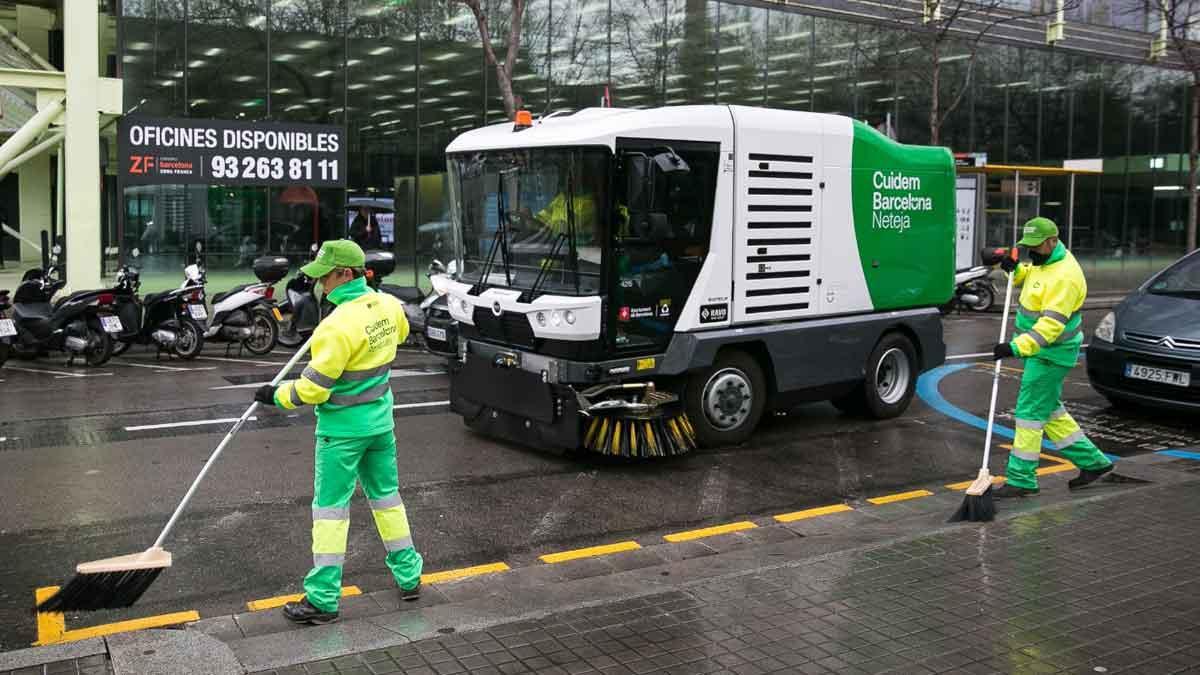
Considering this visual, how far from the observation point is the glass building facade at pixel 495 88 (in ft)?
63.2

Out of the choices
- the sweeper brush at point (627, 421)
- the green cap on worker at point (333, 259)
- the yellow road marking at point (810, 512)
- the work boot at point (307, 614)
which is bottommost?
the yellow road marking at point (810, 512)

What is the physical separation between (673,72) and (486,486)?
18137 millimetres

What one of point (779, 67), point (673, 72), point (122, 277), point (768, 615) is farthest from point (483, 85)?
point (768, 615)

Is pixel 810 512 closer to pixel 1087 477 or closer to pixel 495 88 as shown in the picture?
pixel 1087 477

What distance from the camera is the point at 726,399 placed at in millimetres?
9062

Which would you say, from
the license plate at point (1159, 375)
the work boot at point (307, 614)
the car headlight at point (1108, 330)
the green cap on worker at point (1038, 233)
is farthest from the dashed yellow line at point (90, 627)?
the car headlight at point (1108, 330)

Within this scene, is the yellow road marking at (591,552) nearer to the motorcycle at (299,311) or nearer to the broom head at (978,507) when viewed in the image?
the broom head at (978,507)

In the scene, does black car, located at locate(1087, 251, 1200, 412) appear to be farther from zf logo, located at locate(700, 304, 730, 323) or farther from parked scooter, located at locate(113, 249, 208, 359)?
parked scooter, located at locate(113, 249, 208, 359)

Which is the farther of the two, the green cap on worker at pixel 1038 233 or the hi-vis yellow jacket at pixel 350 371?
the green cap on worker at pixel 1038 233

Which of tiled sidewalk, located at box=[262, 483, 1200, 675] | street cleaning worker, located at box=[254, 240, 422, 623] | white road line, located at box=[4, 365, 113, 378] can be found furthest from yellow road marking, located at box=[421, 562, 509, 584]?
white road line, located at box=[4, 365, 113, 378]

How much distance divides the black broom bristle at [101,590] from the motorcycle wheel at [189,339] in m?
9.19

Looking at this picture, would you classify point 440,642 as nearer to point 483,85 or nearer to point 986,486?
point 986,486

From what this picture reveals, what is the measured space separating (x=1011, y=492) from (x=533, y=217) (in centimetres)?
402

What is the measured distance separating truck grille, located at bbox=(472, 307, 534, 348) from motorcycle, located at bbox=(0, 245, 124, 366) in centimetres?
659
